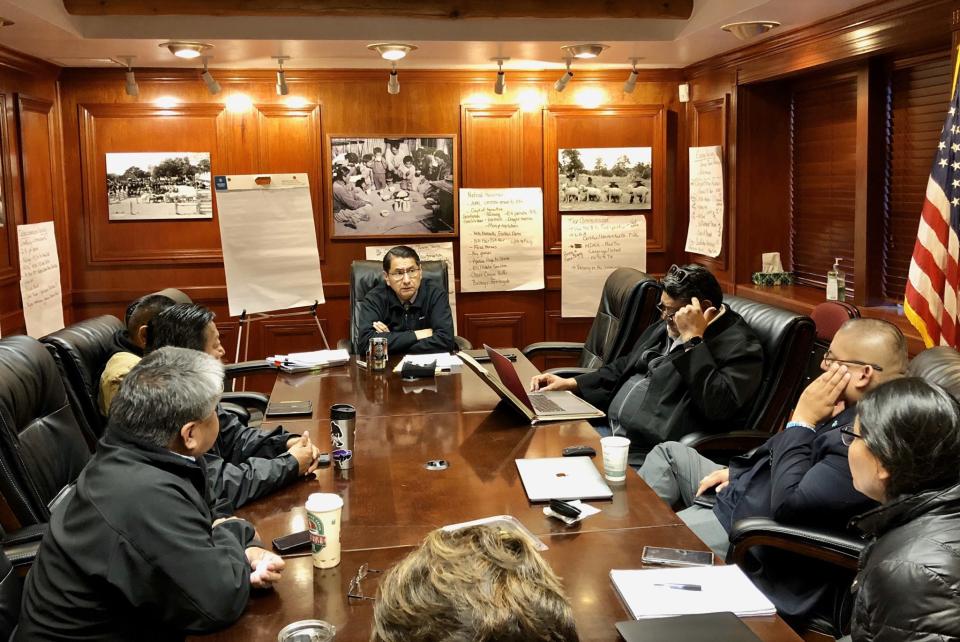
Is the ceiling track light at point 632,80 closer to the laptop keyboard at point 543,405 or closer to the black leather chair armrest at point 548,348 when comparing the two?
the black leather chair armrest at point 548,348

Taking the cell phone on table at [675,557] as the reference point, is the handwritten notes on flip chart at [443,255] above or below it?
above

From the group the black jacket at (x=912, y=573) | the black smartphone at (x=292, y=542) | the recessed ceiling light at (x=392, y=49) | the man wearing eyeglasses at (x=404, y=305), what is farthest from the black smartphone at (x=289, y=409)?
the recessed ceiling light at (x=392, y=49)

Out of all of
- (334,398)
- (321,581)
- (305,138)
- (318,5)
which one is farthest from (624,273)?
(321,581)

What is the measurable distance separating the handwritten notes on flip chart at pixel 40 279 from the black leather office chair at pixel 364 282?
174 cm

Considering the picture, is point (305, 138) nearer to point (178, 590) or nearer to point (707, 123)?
point (707, 123)

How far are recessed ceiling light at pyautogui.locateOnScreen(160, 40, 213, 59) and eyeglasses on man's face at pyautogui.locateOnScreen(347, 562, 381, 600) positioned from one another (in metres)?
3.73

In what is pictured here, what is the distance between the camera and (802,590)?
2.38 meters

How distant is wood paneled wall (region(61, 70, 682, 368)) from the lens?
5945 millimetres

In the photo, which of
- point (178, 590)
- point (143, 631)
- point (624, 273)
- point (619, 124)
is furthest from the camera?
point (619, 124)

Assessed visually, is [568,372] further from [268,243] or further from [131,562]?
[131,562]

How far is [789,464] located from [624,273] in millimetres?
2375

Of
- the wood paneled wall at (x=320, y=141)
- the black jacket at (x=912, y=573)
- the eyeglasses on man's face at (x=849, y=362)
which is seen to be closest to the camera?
the black jacket at (x=912, y=573)

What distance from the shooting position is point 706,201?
19.4 feet

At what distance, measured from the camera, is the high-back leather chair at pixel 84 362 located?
3359mm
